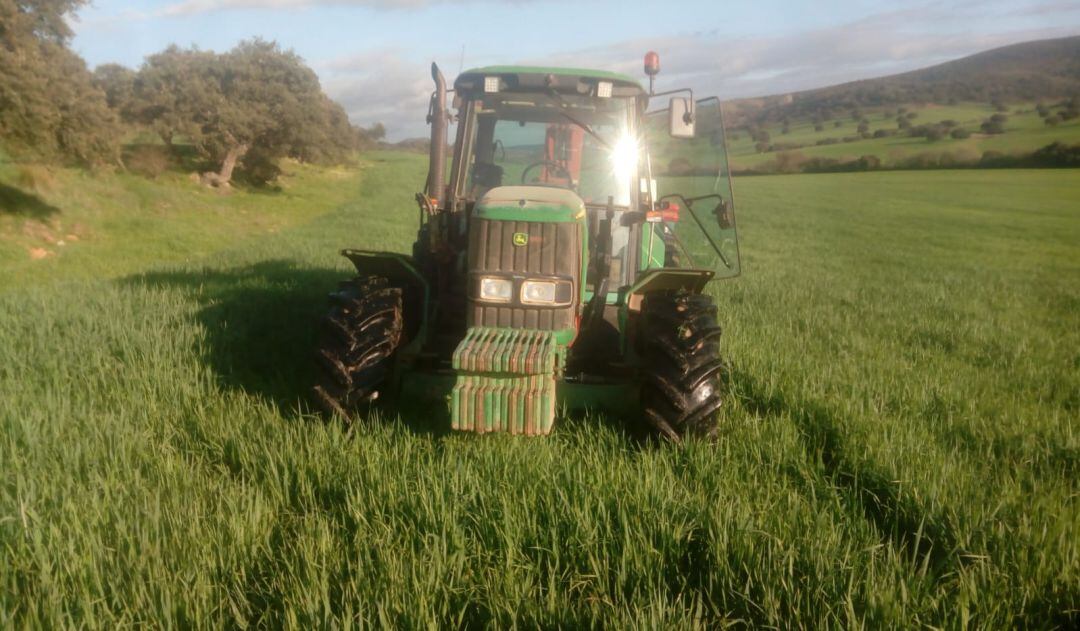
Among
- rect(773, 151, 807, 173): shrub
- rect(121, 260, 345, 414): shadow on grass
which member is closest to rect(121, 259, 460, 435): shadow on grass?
rect(121, 260, 345, 414): shadow on grass

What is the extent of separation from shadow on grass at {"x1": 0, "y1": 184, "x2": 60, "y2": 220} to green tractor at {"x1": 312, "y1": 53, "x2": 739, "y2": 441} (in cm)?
1498

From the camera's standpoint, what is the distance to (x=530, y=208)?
424 centimetres

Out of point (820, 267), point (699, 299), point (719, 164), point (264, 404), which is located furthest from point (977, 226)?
point (264, 404)

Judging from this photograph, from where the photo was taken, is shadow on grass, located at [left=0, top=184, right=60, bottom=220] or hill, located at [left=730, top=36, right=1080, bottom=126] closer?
shadow on grass, located at [left=0, top=184, right=60, bottom=220]

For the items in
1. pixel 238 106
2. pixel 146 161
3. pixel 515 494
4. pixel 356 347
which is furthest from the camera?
pixel 238 106

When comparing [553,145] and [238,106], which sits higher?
[238,106]

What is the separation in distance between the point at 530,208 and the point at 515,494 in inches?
67.8

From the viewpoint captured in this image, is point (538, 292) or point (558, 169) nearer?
point (538, 292)

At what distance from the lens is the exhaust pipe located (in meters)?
4.78

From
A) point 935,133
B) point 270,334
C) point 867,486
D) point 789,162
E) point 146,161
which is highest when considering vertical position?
point 935,133

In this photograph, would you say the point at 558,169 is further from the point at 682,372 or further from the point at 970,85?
the point at 970,85

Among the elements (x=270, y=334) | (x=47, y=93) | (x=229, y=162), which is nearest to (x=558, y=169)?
(x=270, y=334)

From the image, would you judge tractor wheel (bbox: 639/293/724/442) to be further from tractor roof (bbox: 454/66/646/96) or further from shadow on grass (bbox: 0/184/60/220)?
shadow on grass (bbox: 0/184/60/220)

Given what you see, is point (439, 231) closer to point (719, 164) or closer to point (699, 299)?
point (699, 299)
